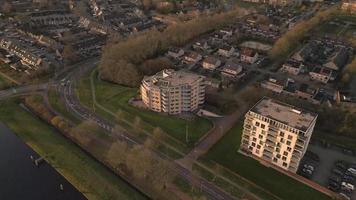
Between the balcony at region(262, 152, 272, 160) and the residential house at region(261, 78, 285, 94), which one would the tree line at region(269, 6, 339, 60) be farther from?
the balcony at region(262, 152, 272, 160)

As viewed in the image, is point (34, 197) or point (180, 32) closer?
point (34, 197)

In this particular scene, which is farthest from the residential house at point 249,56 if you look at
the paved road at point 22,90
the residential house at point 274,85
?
the paved road at point 22,90

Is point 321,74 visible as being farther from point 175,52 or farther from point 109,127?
point 109,127

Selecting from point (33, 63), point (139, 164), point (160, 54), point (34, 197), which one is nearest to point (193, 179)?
point (139, 164)

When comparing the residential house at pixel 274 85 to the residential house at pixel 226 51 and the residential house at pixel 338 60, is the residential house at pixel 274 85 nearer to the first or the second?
the residential house at pixel 338 60

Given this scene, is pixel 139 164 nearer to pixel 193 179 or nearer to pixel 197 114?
pixel 193 179

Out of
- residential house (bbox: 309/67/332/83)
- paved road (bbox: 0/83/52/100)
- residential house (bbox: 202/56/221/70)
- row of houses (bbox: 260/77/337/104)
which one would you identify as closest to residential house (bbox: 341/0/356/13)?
residential house (bbox: 309/67/332/83)

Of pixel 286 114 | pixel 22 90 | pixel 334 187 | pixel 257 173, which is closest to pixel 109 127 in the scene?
pixel 22 90
